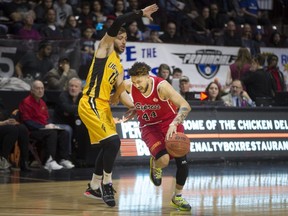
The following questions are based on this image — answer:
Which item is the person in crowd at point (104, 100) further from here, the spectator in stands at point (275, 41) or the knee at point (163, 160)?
the spectator in stands at point (275, 41)

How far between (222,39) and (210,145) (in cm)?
516

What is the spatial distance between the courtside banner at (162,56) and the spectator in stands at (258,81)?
164cm

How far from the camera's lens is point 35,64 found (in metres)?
15.6

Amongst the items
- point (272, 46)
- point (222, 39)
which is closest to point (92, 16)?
point (222, 39)

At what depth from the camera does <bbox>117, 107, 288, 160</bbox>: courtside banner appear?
15.1 metres

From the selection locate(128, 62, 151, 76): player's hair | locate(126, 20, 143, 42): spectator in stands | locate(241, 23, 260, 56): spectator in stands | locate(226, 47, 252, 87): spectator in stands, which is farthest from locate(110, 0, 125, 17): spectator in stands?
locate(128, 62, 151, 76): player's hair

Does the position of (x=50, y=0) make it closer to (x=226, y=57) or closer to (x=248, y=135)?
(x=226, y=57)

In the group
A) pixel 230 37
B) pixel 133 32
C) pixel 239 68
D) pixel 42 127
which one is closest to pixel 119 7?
pixel 133 32

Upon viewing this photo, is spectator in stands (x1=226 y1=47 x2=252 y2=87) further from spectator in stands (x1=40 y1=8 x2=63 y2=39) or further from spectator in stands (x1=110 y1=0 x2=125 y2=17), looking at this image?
spectator in stands (x1=40 y1=8 x2=63 y2=39)

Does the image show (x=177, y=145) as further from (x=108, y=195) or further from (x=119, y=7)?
(x=119, y=7)

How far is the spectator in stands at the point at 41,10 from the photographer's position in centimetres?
1836

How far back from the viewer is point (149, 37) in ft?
62.1

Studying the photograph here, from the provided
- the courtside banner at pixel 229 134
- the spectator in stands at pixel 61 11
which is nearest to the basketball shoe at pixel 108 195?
the courtside banner at pixel 229 134

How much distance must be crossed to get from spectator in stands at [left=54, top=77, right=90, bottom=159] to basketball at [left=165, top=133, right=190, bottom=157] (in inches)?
211
